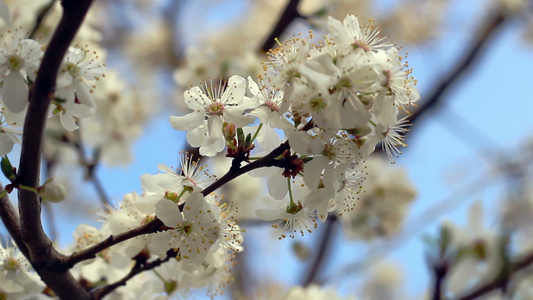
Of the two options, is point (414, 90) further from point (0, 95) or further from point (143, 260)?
point (0, 95)

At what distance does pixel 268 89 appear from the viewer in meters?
1.02

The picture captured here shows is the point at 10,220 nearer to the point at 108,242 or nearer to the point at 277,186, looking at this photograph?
the point at 108,242

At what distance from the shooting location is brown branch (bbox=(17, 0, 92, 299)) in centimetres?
80

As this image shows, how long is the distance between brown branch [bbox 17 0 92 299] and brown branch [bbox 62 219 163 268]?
4cm

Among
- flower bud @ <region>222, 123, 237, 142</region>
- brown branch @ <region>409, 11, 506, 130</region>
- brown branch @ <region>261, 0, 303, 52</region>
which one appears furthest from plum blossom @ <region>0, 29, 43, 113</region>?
brown branch @ <region>409, 11, 506, 130</region>

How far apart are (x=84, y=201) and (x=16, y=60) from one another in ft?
10.7

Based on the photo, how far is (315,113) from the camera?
0.86m

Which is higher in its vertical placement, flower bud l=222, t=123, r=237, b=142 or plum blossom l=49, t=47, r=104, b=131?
flower bud l=222, t=123, r=237, b=142

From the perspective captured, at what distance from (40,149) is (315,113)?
0.48 meters

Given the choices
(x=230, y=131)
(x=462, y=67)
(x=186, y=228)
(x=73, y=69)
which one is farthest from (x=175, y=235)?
(x=462, y=67)

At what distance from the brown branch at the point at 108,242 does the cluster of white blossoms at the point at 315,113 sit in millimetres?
192

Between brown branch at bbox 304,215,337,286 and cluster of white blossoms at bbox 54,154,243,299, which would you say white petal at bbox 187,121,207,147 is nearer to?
cluster of white blossoms at bbox 54,154,243,299

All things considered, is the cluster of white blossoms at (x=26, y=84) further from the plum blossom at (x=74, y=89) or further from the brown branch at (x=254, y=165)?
the brown branch at (x=254, y=165)

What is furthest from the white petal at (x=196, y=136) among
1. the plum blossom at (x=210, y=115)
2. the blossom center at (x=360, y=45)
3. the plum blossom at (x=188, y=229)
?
the blossom center at (x=360, y=45)
